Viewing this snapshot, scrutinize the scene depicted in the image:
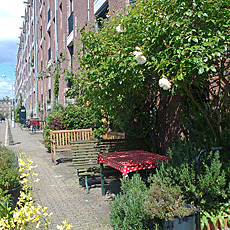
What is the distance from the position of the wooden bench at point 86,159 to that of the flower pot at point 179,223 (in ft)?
10.0

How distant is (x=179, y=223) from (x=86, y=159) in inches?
136

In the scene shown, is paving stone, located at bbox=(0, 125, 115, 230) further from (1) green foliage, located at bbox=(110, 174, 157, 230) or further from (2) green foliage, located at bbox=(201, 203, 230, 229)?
(2) green foliage, located at bbox=(201, 203, 230, 229)

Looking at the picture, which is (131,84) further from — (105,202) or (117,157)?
(105,202)

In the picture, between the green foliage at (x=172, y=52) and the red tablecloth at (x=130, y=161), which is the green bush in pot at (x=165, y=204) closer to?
the red tablecloth at (x=130, y=161)

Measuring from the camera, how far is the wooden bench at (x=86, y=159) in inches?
248

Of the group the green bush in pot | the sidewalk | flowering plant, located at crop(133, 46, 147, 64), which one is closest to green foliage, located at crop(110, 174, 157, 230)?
the green bush in pot

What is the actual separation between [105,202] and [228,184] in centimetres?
242

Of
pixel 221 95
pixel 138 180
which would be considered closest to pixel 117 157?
pixel 138 180

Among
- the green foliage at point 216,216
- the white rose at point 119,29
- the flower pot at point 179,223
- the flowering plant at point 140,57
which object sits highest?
the white rose at point 119,29

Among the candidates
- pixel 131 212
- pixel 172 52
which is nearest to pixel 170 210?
pixel 131 212

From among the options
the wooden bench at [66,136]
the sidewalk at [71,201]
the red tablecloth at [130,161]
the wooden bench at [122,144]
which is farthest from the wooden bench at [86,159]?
the wooden bench at [66,136]

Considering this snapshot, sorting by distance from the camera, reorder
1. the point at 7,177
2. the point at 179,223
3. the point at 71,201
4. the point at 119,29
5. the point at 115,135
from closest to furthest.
→ 1. the point at 179,223
2. the point at 119,29
3. the point at 7,177
4. the point at 71,201
5. the point at 115,135

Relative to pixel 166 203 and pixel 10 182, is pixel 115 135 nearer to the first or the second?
pixel 10 182

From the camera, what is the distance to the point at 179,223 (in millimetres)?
3434
